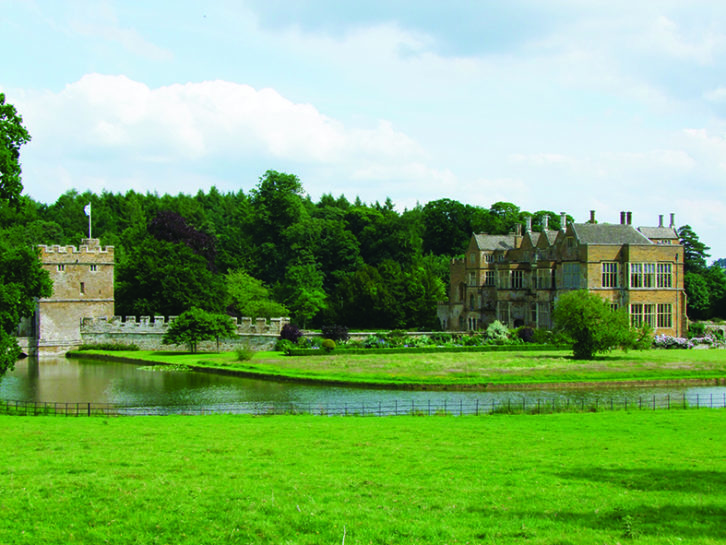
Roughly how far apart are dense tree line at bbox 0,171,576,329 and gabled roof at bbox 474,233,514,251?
7.11 m

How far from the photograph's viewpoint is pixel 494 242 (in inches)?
2822

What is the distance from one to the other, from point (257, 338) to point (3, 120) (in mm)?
31630

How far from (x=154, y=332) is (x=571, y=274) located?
30263mm

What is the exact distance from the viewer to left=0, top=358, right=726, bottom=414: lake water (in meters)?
30.2

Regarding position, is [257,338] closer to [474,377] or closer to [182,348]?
[182,348]

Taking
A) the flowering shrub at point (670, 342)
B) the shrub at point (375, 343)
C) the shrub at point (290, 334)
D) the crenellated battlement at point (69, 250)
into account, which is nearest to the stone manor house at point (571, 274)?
the flowering shrub at point (670, 342)

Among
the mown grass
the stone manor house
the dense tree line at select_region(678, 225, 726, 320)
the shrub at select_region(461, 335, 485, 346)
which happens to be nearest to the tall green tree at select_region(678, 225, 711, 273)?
the dense tree line at select_region(678, 225, 726, 320)

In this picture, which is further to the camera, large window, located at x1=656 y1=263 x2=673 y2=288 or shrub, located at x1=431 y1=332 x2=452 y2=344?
large window, located at x1=656 y1=263 x2=673 y2=288

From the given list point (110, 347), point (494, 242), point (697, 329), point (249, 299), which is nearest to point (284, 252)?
point (249, 299)

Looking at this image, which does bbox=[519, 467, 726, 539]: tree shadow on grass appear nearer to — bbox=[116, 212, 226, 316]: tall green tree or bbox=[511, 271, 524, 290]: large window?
bbox=[116, 212, 226, 316]: tall green tree

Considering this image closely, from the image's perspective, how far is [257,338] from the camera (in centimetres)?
5550

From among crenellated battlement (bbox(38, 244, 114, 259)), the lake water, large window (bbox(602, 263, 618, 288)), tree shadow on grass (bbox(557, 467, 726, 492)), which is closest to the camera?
tree shadow on grass (bbox(557, 467, 726, 492))

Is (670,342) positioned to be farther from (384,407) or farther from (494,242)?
(384,407)

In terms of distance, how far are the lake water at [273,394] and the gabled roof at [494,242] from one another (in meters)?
35.2
